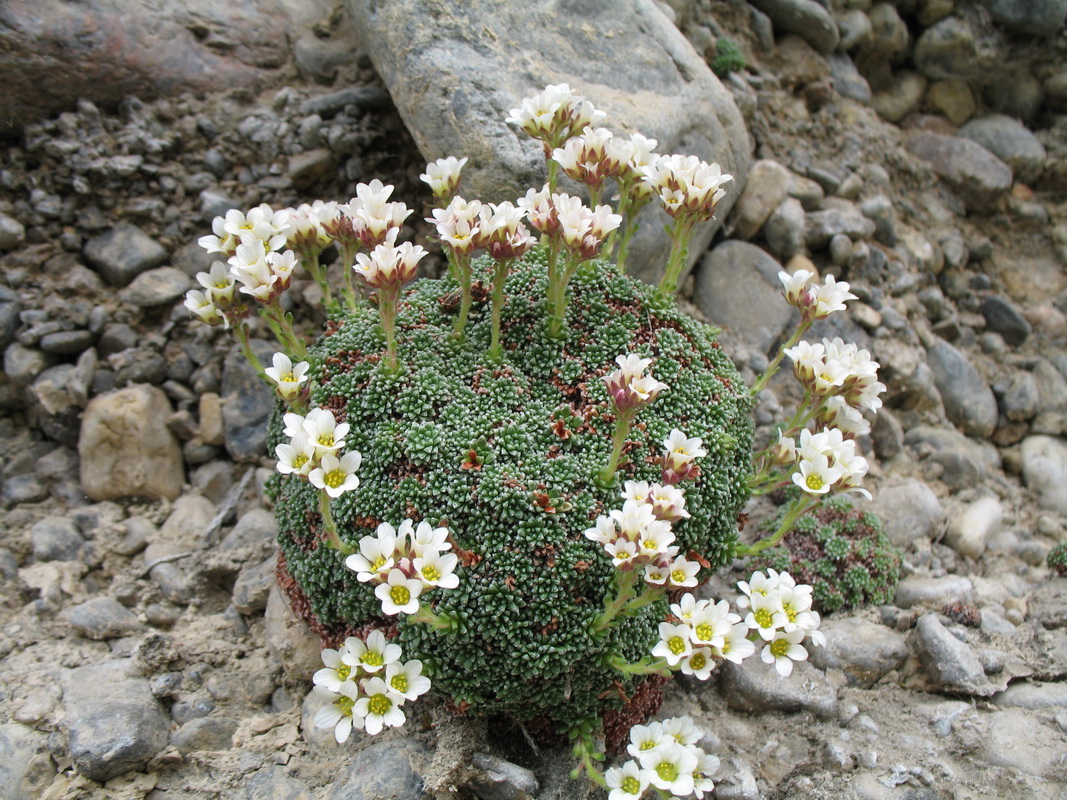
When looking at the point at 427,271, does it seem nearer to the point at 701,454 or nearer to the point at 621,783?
the point at 701,454

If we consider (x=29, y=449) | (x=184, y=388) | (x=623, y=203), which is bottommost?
(x=29, y=449)

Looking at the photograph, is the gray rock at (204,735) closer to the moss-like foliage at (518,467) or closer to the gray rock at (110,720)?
the gray rock at (110,720)

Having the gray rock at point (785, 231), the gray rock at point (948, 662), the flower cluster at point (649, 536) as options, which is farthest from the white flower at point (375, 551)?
the gray rock at point (785, 231)

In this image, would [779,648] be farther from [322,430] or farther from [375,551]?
[322,430]

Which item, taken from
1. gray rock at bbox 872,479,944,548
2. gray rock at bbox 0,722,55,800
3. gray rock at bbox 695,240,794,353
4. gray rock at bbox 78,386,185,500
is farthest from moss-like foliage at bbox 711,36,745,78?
gray rock at bbox 0,722,55,800

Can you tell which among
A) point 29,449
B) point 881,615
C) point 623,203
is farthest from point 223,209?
point 881,615

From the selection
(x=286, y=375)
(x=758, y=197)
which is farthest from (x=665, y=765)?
(x=758, y=197)
